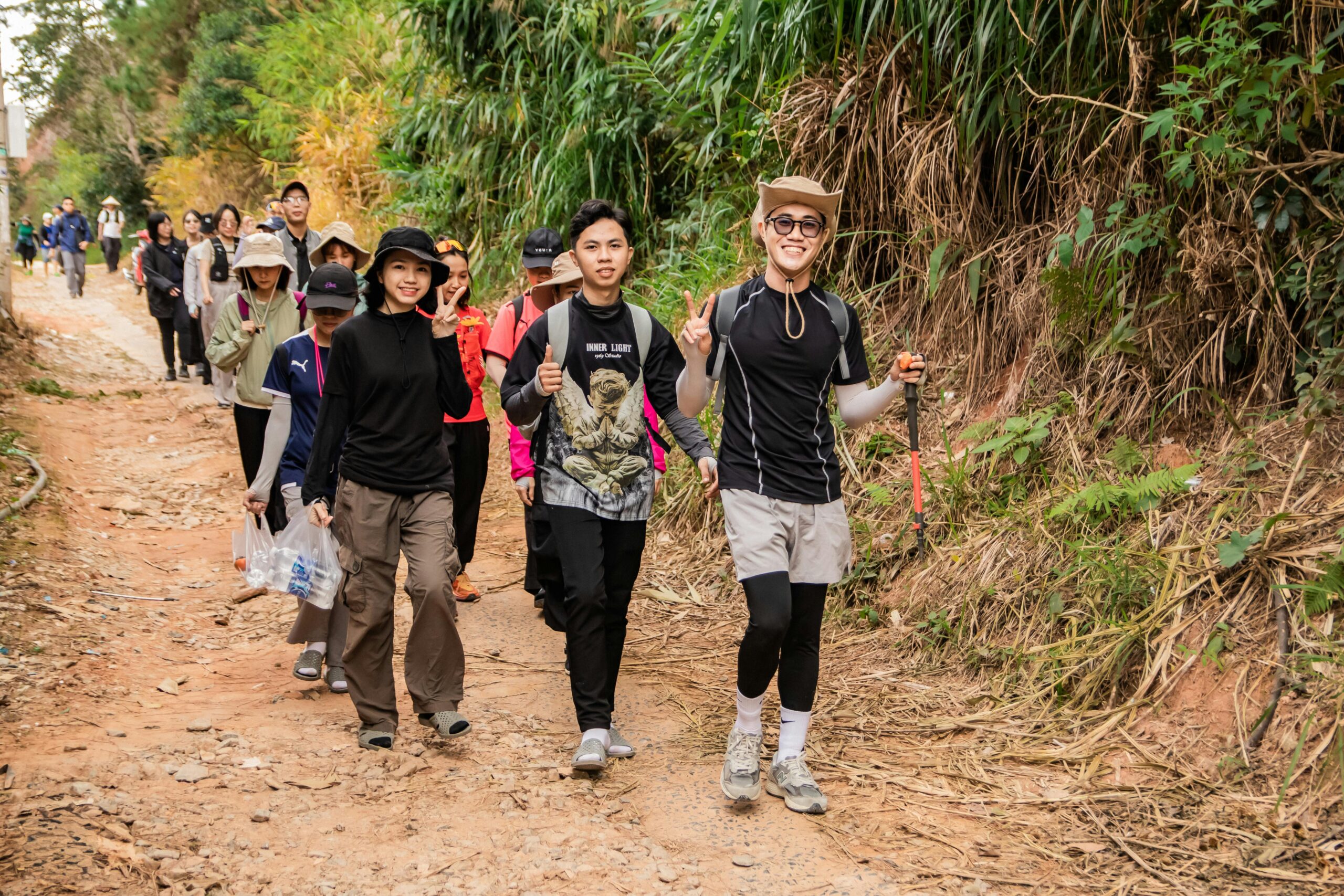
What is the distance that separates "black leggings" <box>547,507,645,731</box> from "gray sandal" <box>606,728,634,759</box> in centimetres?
11

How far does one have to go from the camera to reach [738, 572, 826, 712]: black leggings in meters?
3.86

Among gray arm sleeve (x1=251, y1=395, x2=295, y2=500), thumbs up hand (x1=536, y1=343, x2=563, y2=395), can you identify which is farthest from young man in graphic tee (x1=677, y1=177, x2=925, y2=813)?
gray arm sleeve (x1=251, y1=395, x2=295, y2=500)

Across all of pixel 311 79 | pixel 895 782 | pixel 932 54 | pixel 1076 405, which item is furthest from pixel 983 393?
pixel 311 79

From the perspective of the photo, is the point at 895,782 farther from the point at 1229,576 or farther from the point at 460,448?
the point at 460,448

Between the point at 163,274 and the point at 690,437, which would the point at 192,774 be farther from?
the point at 163,274

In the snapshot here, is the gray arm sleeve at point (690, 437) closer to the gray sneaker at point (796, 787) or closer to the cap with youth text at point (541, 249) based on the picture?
the gray sneaker at point (796, 787)

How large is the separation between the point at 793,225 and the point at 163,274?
11.5 metres

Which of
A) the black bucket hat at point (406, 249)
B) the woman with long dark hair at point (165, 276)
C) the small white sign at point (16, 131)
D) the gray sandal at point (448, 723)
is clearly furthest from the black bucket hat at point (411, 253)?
the small white sign at point (16, 131)

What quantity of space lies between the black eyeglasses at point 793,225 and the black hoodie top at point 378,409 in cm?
143

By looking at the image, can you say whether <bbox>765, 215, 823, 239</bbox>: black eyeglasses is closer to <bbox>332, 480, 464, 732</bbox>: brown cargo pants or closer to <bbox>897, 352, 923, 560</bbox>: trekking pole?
<bbox>897, 352, 923, 560</bbox>: trekking pole

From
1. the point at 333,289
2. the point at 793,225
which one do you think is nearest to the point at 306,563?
the point at 333,289

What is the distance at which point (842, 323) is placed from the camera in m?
4.04

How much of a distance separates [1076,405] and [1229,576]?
133cm

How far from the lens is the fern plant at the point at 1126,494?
4695 millimetres
